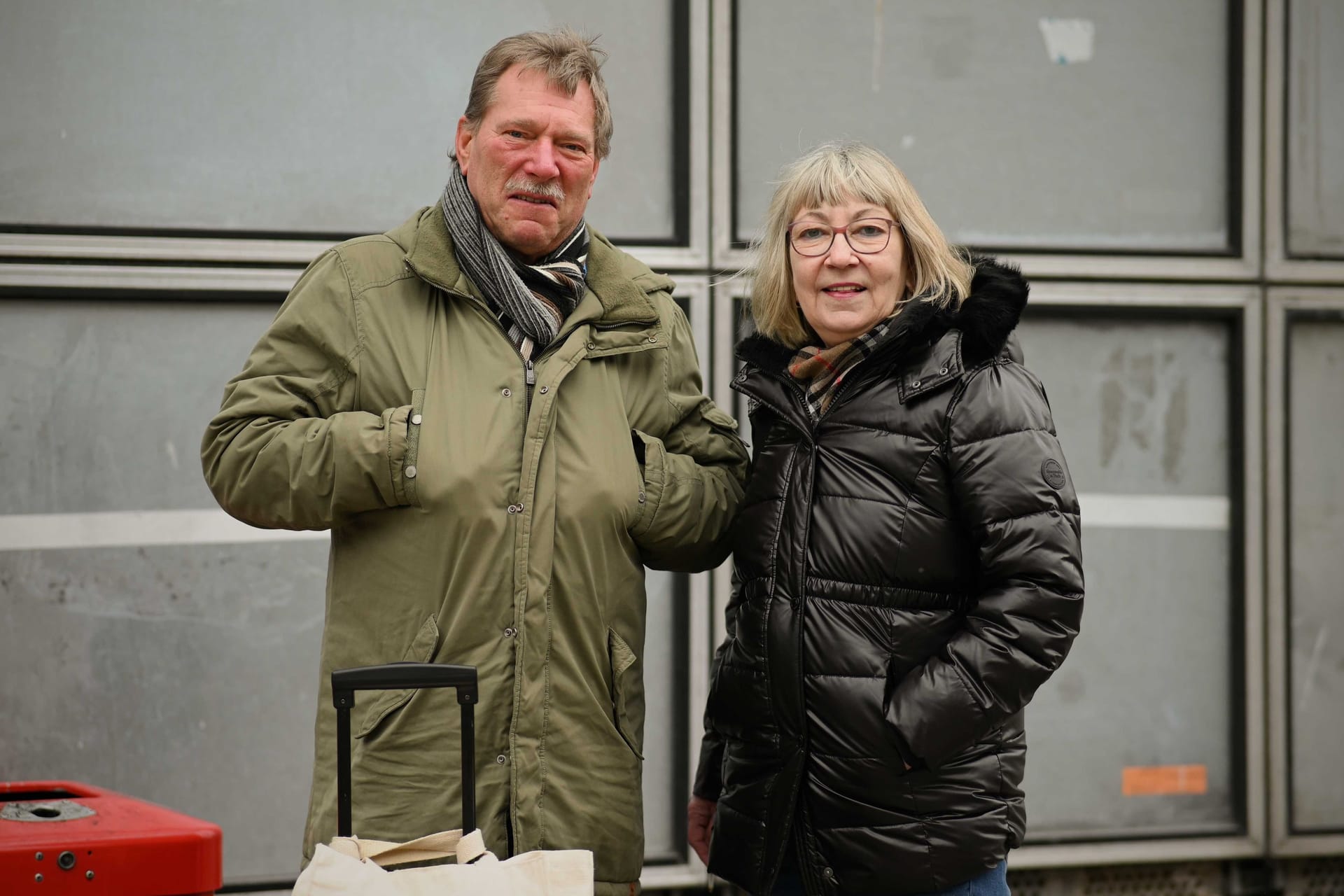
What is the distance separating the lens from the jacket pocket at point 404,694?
2631 mm

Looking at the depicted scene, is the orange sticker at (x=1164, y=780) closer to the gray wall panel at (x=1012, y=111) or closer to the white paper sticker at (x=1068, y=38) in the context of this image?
the gray wall panel at (x=1012, y=111)

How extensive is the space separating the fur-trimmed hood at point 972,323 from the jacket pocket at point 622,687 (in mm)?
766

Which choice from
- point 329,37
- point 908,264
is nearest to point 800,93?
point 329,37

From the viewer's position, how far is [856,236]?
2766mm

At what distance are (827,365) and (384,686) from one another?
1.07m

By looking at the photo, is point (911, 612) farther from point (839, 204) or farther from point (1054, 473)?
point (839, 204)

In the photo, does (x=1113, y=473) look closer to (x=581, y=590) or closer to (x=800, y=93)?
(x=800, y=93)

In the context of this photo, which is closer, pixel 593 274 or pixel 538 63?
pixel 538 63

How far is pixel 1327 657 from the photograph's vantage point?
187 inches

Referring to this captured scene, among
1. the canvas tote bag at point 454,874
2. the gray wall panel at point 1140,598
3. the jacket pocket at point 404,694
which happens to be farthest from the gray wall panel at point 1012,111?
the canvas tote bag at point 454,874

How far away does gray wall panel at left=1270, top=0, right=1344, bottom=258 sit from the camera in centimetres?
466

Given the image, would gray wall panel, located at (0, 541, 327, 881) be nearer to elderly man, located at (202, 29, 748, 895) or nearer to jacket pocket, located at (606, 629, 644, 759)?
elderly man, located at (202, 29, 748, 895)

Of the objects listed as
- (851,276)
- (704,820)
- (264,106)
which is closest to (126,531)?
(264,106)

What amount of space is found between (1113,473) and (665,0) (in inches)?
83.4
